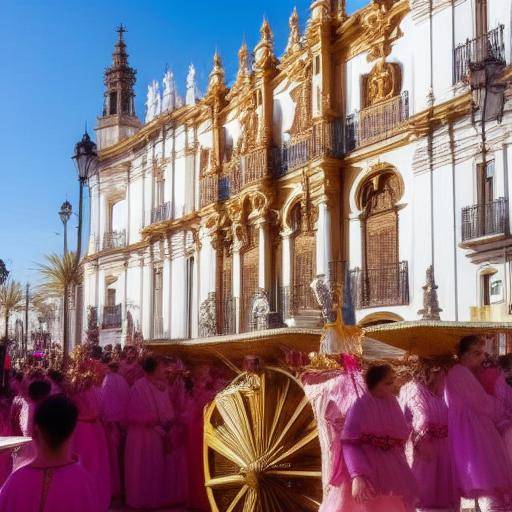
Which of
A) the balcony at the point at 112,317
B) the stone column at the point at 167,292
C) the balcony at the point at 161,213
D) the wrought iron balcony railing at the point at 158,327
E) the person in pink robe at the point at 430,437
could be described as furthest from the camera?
the balcony at the point at 112,317

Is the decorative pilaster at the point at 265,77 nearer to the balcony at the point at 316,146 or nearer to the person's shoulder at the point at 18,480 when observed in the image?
the balcony at the point at 316,146

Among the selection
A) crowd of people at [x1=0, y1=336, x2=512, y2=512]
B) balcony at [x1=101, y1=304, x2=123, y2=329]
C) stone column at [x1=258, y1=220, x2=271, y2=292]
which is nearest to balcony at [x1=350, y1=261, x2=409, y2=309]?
stone column at [x1=258, y1=220, x2=271, y2=292]

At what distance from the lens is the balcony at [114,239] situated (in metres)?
34.2

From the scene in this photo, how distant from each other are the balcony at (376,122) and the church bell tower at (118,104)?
1832 cm

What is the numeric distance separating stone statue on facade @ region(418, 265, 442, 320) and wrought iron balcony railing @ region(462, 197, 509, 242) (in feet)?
3.85

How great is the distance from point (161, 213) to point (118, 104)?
10.3 meters

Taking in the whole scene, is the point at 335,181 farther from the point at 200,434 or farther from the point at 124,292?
the point at 124,292

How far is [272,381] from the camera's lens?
7.79 m

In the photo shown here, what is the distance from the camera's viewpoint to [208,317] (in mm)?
26203

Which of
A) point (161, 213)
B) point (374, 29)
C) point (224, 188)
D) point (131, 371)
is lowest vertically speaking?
point (131, 371)

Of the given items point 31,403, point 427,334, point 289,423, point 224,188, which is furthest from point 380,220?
point 289,423

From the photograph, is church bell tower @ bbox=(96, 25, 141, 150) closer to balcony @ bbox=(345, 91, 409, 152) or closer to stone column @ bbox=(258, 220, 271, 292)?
stone column @ bbox=(258, 220, 271, 292)

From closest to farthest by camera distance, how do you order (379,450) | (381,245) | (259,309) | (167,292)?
1. (379,450)
2. (381,245)
3. (259,309)
4. (167,292)

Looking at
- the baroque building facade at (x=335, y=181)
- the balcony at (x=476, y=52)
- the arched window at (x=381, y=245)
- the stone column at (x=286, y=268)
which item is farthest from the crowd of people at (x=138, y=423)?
the stone column at (x=286, y=268)
